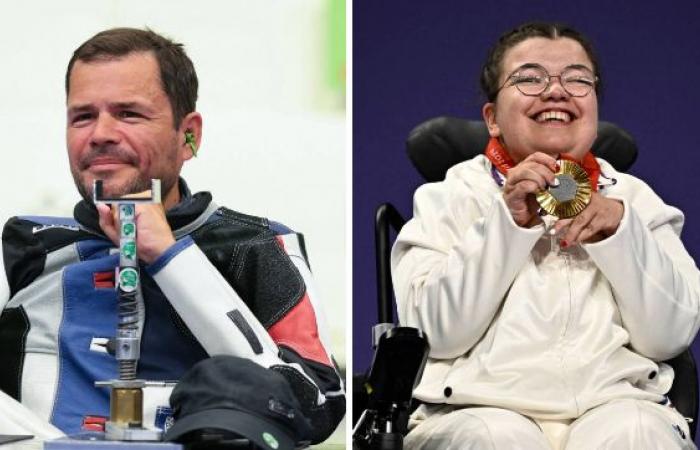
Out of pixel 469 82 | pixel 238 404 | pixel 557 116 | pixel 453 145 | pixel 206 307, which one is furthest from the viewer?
pixel 469 82

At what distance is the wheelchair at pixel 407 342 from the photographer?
103 inches

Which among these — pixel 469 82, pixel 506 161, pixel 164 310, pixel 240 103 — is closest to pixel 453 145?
pixel 506 161

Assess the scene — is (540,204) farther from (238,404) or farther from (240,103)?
(238,404)

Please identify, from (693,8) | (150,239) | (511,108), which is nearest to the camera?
(150,239)

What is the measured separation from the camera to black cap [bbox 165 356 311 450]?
233 cm

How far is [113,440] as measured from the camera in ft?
7.71

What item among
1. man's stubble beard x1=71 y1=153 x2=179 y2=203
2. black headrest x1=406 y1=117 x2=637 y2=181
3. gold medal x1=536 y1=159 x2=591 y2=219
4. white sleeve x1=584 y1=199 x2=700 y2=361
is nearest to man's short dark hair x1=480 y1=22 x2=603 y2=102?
black headrest x1=406 y1=117 x2=637 y2=181

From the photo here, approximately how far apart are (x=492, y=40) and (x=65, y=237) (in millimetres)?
1369

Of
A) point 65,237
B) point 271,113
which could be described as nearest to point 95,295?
point 65,237

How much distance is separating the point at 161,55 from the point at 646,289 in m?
1.06

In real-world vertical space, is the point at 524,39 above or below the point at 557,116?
above

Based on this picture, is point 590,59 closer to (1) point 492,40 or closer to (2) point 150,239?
Result: (1) point 492,40

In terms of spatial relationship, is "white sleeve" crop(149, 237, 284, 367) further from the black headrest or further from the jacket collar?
the black headrest

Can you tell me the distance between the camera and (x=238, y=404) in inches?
93.4
